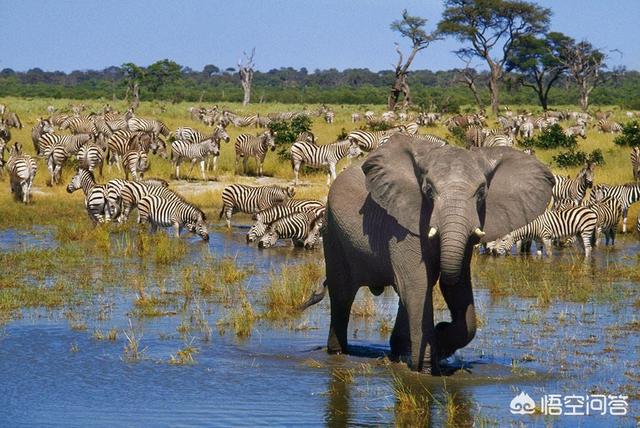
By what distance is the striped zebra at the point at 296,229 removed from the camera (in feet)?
61.0

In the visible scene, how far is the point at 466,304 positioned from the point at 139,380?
268 centimetres

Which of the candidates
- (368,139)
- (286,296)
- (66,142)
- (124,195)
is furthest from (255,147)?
(286,296)

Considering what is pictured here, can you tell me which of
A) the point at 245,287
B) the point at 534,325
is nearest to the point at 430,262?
the point at 534,325

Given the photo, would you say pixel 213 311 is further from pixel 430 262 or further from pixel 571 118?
pixel 571 118

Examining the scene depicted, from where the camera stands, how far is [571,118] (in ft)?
173

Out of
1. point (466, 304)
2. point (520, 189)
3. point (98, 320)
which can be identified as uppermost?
point (520, 189)

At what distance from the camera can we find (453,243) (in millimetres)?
7711

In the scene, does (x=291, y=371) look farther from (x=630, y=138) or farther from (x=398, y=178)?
(x=630, y=138)

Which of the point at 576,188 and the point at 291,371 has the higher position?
the point at 576,188

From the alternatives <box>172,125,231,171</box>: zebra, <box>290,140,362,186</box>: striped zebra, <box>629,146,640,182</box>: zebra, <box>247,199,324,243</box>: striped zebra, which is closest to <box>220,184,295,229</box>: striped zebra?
<box>247,199,324,243</box>: striped zebra

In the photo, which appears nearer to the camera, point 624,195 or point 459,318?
point 459,318

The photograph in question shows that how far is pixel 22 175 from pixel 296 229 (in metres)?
7.04

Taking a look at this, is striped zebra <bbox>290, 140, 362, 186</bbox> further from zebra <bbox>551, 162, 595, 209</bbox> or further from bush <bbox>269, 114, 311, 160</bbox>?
zebra <bbox>551, 162, 595, 209</bbox>

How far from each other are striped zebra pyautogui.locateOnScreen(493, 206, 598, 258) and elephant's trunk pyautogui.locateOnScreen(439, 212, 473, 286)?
9898 mm
